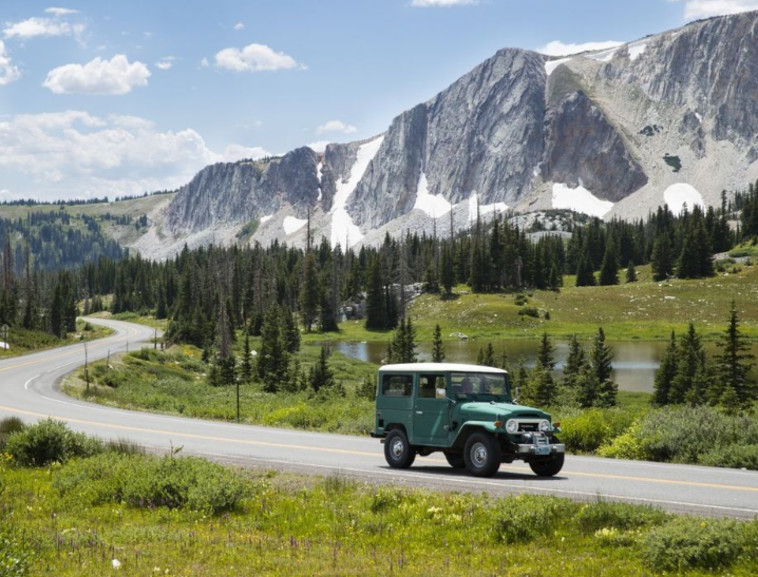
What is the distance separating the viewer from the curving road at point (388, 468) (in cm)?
1404

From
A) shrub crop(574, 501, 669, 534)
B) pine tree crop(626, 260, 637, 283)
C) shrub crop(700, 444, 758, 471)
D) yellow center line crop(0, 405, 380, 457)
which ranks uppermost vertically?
pine tree crop(626, 260, 637, 283)

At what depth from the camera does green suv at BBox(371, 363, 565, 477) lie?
1612cm

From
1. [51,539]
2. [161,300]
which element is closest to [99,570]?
[51,539]

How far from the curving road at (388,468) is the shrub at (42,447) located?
281 centimetres

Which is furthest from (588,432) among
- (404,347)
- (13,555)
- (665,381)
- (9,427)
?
(404,347)

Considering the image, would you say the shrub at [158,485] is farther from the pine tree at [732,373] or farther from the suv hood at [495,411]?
the pine tree at [732,373]

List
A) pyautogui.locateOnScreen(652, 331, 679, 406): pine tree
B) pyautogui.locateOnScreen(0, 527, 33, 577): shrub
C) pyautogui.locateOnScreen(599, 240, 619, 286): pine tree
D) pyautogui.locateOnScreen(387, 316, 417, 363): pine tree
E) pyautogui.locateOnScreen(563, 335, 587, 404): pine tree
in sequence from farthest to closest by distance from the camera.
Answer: pyautogui.locateOnScreen(599, 240, 619, 286): pine tree < pyautogui.locateOnScreen(387, 316, 417, 363): pine tree < pyautogui.locateOnScreen(563, 335, 587, 404): pine tree < pyautogui.locateOnScreen(652, 331, 679, 406): pine tree < pyautogui.locateOnScreen(0, 527, 33, 577): shrub

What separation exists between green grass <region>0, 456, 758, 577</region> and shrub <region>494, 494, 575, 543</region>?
0.02m

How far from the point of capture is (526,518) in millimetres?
11297

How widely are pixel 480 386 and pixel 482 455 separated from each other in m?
1.88

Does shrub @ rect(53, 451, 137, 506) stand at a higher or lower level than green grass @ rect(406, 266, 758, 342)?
higher

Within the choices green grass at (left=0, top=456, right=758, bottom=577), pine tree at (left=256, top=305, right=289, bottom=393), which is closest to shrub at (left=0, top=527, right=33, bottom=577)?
green grass at (left=0, top=456, right=758, bottom=577)

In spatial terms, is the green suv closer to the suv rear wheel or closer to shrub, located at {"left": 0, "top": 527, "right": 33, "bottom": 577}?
the suv rear wheel

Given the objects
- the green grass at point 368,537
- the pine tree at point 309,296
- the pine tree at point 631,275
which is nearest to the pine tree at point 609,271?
the pine tree at point 631,275
